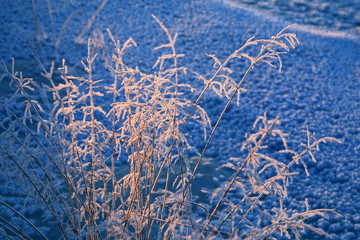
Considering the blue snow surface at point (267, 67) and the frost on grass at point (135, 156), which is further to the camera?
the blue snow surface at point (267, 67)

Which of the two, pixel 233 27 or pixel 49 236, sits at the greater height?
pixel 233 27

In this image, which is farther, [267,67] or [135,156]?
[267,67]

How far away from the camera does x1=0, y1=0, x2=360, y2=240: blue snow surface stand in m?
2.51

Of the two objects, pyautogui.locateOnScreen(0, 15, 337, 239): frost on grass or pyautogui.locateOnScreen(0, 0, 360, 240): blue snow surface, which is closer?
pyautogui.locateOnScreen(0, 15, 337, 239): frost on grass

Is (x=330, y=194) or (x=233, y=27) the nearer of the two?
(x=330, y=194)

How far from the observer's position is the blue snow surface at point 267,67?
8.25ft

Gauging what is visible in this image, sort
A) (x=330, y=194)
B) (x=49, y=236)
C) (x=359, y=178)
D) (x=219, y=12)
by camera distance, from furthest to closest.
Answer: (x=219, y=12)
(x=359, y=178)
(x=330, y=194)
(x=49, y=236)

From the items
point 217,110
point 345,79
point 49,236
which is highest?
point 345,79

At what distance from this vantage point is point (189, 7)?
16.6 ft

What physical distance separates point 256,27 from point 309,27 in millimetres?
991

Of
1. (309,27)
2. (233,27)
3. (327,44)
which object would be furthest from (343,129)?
(309,27)

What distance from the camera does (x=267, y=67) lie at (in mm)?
3951

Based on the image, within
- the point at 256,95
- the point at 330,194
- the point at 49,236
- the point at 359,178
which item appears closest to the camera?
the point at 49,236

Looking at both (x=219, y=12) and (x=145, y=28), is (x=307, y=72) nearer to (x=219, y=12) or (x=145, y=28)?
(x=219, y=12)
